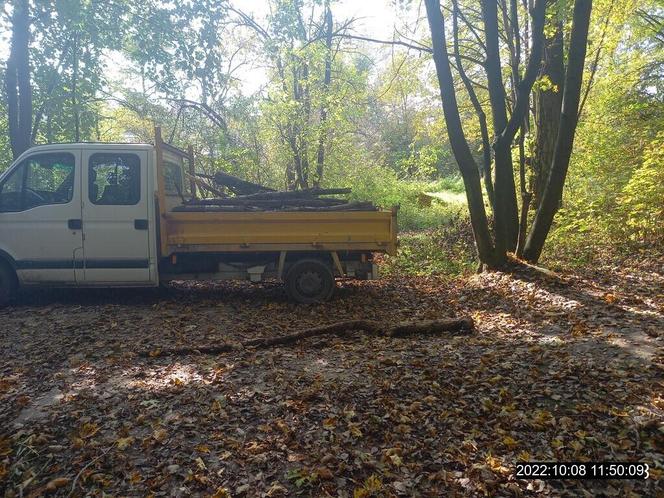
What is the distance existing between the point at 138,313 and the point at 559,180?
284 inches

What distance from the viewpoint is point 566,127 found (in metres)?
7.71

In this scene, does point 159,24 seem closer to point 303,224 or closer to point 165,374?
point 303,224

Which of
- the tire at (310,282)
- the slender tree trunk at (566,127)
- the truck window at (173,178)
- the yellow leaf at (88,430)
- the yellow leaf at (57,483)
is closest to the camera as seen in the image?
the yellow leaf at (57,483)

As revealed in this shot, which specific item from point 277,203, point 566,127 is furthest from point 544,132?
point 277,203

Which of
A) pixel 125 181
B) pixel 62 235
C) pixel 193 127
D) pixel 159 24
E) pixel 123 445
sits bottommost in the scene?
pixel 123 445

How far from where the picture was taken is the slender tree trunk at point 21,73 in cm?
1148

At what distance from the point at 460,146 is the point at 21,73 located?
10.8 metres

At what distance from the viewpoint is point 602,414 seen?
3469 mm

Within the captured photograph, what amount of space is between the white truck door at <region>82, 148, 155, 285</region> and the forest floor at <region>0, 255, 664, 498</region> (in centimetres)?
112

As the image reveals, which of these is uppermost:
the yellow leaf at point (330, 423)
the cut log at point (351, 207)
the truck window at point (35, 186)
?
the truck window at point (35, 186)

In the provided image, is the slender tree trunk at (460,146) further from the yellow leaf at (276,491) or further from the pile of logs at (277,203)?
the yellow leaf at (276,491)

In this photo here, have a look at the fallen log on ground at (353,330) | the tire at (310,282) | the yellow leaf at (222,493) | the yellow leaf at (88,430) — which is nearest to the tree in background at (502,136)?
the tire at (310,282)

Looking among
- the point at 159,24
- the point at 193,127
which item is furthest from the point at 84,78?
the point at 193,127
